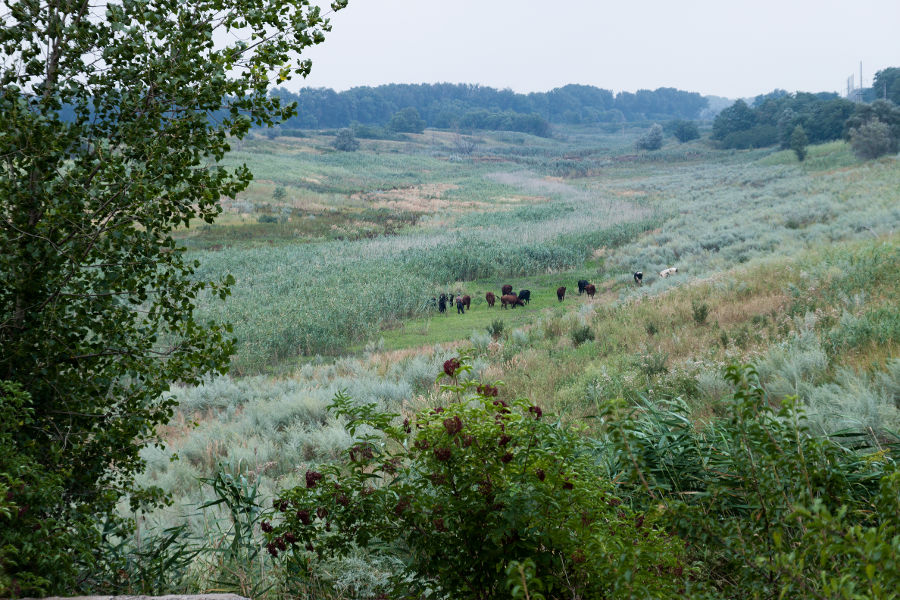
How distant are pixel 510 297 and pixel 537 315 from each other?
6.24ft

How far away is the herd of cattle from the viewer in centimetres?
1947

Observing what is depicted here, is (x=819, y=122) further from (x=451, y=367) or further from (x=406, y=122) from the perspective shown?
(x=406, y=122)

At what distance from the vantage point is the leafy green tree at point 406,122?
12162cm

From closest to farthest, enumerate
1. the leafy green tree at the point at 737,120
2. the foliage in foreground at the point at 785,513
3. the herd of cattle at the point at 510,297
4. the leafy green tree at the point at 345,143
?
the foliage in foreground at the point at 785,513, the herd of cattle at the point at 510,297, the leafy green tree at the point at 737,120, the leafy green tree at the point at 345,143

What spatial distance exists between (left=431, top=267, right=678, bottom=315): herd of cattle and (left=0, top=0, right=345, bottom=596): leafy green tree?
606 inches

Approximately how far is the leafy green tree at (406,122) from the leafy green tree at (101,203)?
122 metres

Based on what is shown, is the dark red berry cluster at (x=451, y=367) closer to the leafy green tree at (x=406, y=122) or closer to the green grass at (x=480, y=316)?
the green grass at (x=480, y=316)

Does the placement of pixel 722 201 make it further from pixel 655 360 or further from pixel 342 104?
pixel 342 104

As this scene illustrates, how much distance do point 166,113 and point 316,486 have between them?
268cm

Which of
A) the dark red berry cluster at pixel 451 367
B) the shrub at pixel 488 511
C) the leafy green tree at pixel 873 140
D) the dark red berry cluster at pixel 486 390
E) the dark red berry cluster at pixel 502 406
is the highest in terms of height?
the leafy green tree at pixel 873 140

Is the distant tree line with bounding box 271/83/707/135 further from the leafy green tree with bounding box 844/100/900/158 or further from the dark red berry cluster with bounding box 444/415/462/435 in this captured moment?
the dark red berry cluster with bounding box 444/415/462/435

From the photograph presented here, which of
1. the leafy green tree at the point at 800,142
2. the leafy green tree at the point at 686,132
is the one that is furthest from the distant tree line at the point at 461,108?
the leafy green tree at the point at 800,142

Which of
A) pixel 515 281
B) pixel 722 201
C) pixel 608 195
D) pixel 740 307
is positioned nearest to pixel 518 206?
pixel 608 195

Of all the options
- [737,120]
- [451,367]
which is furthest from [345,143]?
[451,367]
